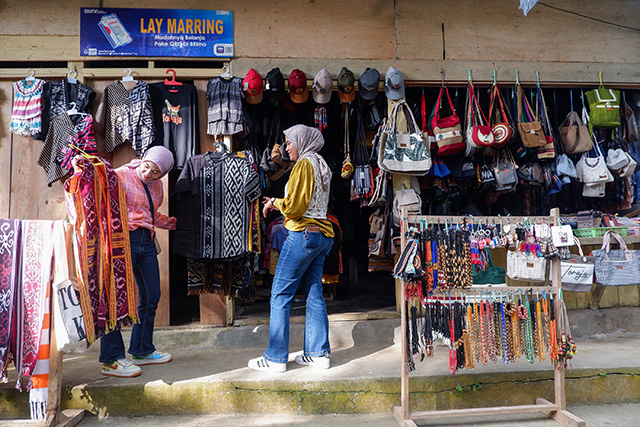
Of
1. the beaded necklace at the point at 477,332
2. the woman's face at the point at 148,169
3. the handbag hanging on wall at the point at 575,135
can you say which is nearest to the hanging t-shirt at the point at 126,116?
the woman's face at the point at 148,169

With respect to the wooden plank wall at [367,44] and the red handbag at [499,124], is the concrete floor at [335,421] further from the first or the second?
the red handbag at [499,124]

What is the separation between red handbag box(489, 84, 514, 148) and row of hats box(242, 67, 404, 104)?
1077 millimetres

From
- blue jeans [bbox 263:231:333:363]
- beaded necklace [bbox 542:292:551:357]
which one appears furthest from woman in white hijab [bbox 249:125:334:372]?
beaded necklace [bbox 542:292:551:357]

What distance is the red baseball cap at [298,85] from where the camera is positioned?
4371 mm

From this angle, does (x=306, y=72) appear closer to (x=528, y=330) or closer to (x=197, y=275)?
(x=197, y=275)

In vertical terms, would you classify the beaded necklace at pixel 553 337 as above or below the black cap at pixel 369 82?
below

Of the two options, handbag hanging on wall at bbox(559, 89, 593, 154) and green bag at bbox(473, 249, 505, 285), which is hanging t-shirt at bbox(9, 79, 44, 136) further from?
handbag hanging on wall at bbox(559, 89, 593, 154)

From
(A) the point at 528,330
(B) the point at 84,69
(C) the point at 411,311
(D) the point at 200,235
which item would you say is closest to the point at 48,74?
(B) the point at 84,69

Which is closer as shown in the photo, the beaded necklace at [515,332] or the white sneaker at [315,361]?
the beaded necklace at [515,332]

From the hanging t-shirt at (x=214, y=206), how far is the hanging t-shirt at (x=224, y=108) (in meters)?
0.33

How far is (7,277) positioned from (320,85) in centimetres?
313

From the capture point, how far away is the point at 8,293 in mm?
2701

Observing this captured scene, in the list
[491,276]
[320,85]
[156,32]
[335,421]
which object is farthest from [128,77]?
[491,276]

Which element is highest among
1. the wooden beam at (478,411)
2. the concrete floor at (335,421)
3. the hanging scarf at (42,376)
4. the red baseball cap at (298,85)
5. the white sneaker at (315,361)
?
the red baseball cap at (298,85)
